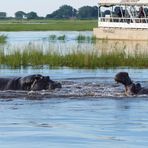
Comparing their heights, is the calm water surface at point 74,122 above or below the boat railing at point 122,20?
below

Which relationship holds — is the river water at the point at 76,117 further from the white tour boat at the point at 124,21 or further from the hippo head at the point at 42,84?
the white tour boat at the point at 124,21

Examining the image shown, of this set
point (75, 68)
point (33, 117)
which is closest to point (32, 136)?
point (33, 117)

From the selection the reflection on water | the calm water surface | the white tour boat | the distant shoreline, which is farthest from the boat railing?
the reflection on water

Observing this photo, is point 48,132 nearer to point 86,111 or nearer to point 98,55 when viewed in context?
point 86,111

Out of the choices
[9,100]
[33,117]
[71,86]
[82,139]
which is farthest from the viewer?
[71,86]

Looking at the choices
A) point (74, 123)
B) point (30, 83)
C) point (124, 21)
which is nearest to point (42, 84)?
point (30, 83)

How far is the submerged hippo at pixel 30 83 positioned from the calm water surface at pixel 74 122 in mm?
1463

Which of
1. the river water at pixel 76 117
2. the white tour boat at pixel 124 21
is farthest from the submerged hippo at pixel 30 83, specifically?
the white tour boat at pixel 124 21

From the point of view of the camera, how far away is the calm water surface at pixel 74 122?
12766mm

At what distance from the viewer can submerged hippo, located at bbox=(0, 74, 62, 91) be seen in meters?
21.1

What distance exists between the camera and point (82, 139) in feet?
42.6

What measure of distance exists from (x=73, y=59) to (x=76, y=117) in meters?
15.8

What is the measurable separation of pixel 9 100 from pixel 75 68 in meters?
11.8

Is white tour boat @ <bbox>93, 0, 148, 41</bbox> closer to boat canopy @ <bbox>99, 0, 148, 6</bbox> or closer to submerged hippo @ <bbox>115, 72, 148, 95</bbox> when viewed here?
boat canopy @ <bbox>99, 0, 148, 6</bbox>
